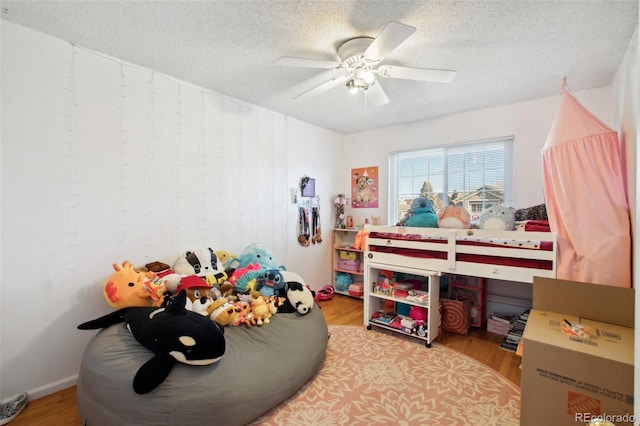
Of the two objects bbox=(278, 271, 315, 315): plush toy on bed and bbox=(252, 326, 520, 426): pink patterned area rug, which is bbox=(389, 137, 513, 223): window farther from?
bbox=(278, 271, 315, 315): plush toy on bed

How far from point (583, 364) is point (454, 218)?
144 cm

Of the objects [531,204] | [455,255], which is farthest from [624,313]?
[531,204]

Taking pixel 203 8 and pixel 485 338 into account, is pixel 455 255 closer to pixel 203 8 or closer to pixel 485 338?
pixel 485 338

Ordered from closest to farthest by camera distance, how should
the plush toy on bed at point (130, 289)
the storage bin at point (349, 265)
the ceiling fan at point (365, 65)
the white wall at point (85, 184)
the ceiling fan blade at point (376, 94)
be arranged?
the ceiling fan at point (365, 65) < the white wall at point (85, 184) < the plush toy on bed at point (130, 289) < the ceiling fan blade at point (376, 94) < the storage bin at point (349, 265)

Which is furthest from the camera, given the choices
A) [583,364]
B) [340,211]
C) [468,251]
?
[340,211]

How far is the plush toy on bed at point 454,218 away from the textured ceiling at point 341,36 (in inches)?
44.3

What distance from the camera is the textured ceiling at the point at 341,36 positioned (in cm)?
159

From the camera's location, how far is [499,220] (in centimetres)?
235

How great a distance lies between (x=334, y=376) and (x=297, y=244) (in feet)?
5.96

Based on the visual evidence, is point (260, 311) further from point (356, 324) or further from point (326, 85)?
point (326, 85)

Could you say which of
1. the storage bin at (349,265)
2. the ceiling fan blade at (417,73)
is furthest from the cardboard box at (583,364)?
the storage bin at (349,265)

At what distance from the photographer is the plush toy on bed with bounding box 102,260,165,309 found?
1.96m

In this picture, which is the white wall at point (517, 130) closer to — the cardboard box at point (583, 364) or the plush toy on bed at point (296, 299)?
the cardboard box at point (583, 364)

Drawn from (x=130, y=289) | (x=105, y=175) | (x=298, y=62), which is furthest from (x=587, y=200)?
(x=105, y=175)
